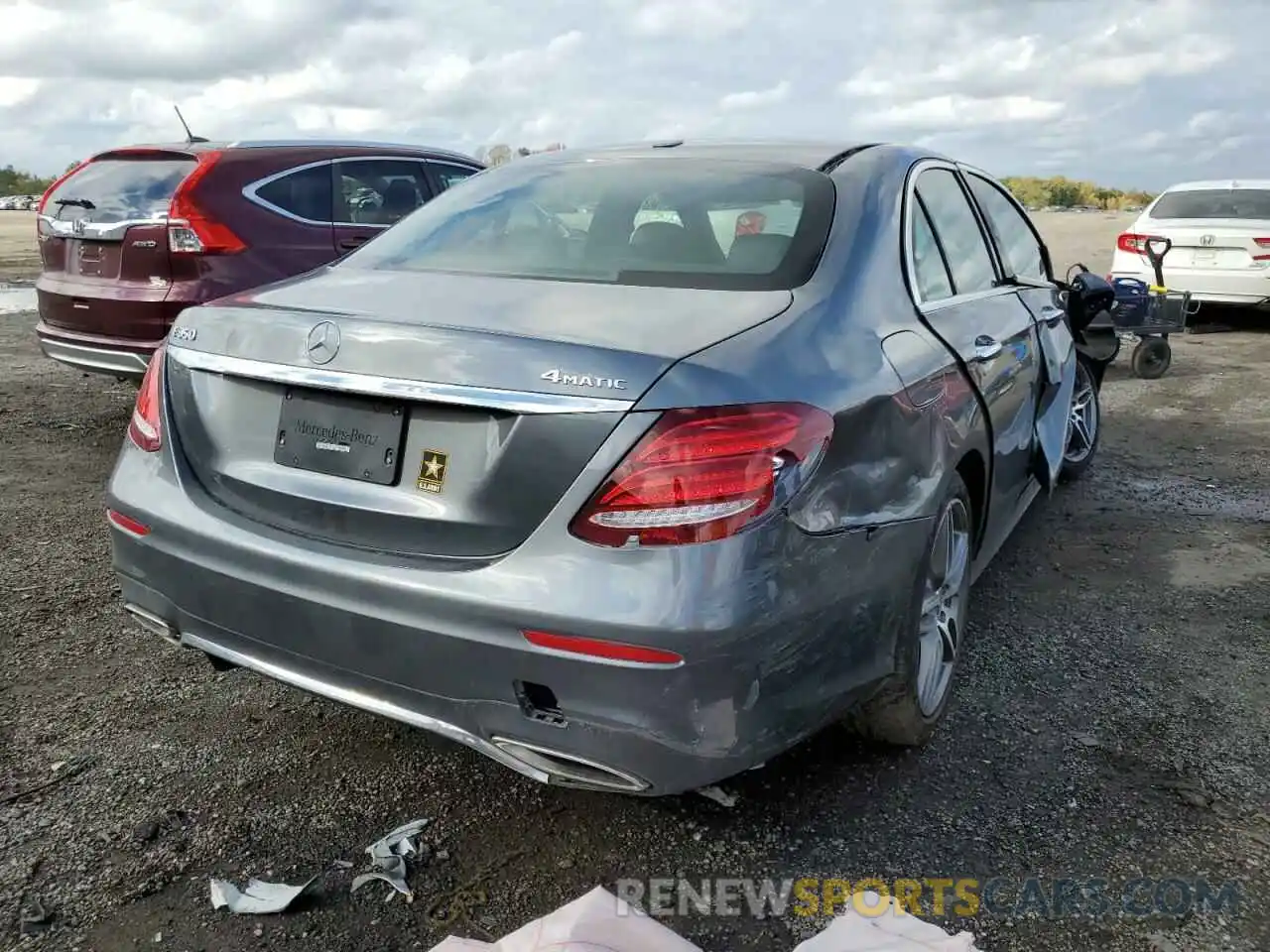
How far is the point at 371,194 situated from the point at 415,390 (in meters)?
4.72

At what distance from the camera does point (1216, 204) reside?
1127cm

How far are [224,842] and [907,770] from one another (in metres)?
1.72

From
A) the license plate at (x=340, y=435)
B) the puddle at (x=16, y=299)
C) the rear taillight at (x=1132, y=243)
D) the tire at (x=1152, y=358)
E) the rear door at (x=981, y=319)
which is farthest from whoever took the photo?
the puddle at (x=16, y=299)

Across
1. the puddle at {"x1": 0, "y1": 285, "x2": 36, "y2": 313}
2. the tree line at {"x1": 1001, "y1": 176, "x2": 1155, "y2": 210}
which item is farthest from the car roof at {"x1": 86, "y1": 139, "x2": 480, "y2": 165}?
the tree line at {"x1": 1001, "y1": 176, "x2": 1155, "y2": 210}

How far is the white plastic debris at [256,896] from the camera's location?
2227mm

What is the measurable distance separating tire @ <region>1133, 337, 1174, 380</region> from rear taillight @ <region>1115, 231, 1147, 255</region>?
8.12ft

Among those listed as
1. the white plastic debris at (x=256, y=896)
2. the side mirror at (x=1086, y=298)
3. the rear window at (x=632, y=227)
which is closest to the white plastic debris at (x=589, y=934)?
the white plastic debris at (x=256, y=896)

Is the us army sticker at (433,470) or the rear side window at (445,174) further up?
the rear side window at (445,174)

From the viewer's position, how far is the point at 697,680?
76.8 inches

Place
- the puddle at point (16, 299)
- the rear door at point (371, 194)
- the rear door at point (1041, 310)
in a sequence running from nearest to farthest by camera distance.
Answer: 1. the rear door at point (1041, 310)
2. the rear door at point (371, 194)
3. the puddle at point (16, 299)

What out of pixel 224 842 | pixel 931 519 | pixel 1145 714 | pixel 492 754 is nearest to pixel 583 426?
pixel 492 754

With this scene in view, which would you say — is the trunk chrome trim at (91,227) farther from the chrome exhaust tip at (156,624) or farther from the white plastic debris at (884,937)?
the white plastic debris at (884,937)

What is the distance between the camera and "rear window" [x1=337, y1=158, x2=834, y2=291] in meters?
2.55

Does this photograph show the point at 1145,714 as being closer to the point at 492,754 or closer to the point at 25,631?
the point at 492,754
